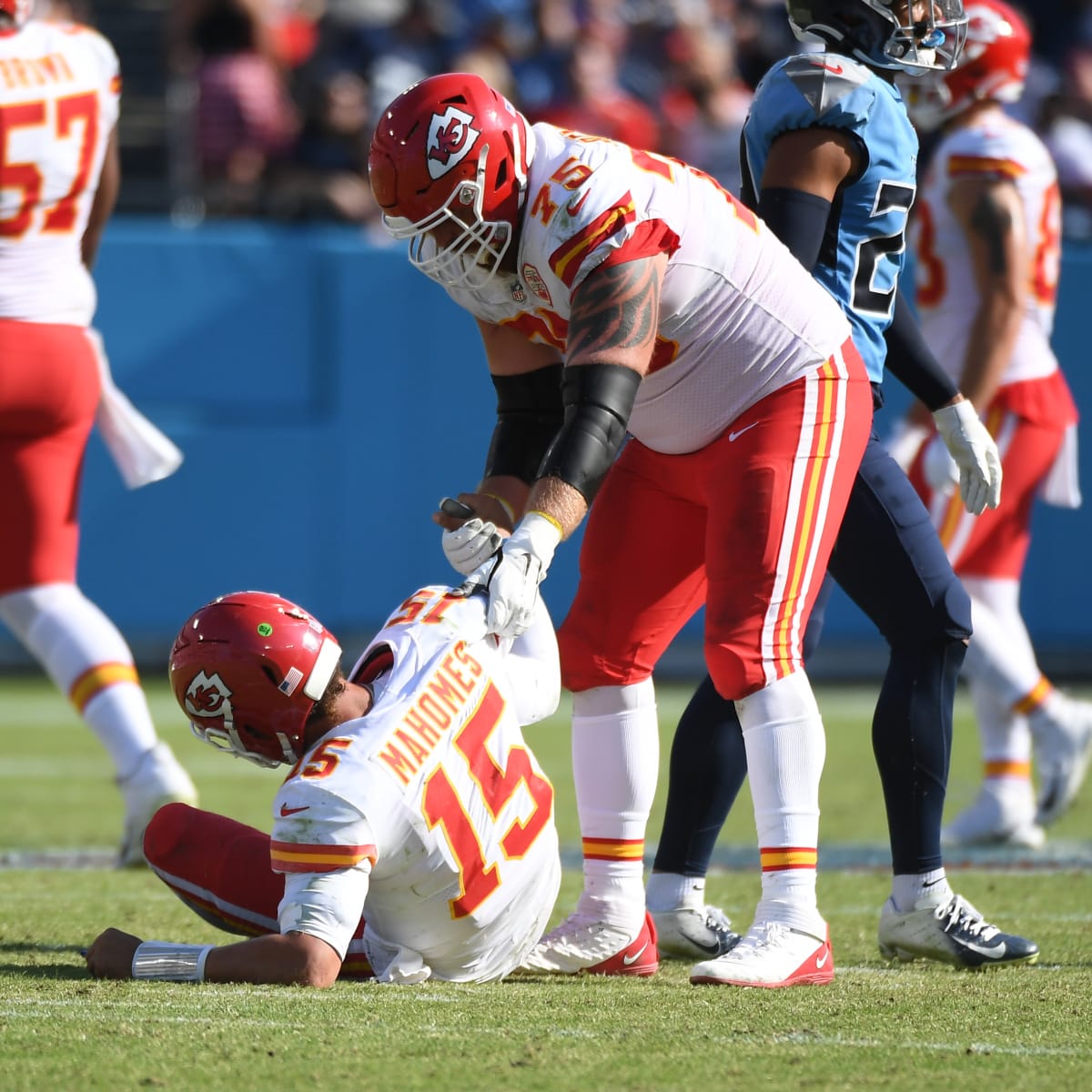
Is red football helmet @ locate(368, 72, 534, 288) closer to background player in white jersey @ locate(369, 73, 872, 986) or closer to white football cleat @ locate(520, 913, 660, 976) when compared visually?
Answer: background player in white jersey @ locate(369, 73, 872, 986)

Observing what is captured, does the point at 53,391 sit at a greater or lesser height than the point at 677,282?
lesser

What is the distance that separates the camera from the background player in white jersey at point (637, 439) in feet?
10.4

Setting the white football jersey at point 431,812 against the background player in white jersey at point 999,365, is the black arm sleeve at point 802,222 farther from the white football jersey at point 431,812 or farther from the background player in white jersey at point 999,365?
the background player in white jersey at point 999,365

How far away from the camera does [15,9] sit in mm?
4973

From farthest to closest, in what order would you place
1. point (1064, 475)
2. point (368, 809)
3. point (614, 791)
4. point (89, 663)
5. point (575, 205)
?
point (1064, 475), point (89, 663), point (614, 791), point (575, 205), point (368, 809)

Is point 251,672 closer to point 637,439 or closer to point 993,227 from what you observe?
point 637,439

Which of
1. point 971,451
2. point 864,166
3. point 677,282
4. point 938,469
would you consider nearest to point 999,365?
point 938,469

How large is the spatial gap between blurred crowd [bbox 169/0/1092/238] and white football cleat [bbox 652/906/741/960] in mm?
6797

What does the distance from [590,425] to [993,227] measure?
2.64 metres

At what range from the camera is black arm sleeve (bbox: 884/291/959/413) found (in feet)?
13.0

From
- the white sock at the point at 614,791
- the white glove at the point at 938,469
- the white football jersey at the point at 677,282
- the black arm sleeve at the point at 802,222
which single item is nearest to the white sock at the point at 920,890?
the white sock at the point at 614,791

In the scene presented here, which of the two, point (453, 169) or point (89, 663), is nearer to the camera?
point (453, 169)

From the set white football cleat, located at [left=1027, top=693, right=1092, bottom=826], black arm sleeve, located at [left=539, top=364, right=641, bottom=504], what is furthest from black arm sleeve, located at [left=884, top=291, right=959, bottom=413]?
white football cleat, located at [left=1027, top=693, right=1092, bottom=826]

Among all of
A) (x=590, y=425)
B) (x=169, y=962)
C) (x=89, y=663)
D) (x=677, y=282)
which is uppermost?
(x=677, y=282)
